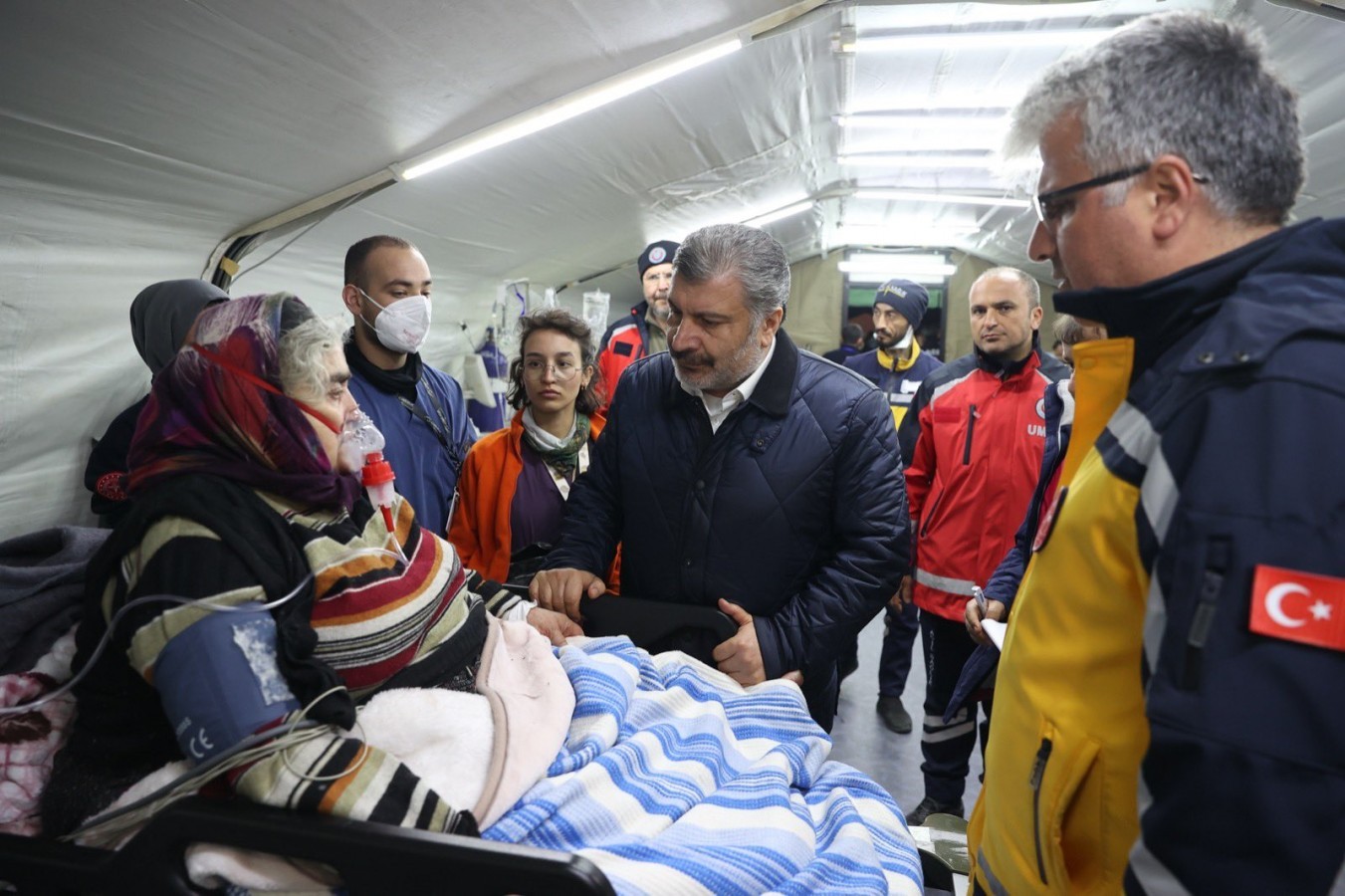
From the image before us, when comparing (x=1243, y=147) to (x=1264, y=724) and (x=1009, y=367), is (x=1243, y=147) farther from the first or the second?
(x=1009, y=367)

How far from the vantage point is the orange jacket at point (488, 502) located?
2.08 metres

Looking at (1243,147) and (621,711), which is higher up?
(1243,147)

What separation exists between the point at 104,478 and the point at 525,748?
1760 mm

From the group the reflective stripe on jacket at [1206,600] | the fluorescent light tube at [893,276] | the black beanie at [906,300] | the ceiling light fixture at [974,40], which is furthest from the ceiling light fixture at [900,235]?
the reflective stripe on jacket at [1206,600]

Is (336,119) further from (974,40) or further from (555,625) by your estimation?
(974,40)

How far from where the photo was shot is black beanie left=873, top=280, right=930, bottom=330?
4113 mm

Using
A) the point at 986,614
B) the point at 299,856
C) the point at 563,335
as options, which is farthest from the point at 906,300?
the point at 299,856

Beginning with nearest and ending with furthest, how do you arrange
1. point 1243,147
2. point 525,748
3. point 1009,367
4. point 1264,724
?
point 1264,724 → point 1243,147 → point 525,748 → point 1009,367

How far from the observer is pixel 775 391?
1.60m

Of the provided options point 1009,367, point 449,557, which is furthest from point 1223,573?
point 1009,367

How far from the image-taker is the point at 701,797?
104 cm

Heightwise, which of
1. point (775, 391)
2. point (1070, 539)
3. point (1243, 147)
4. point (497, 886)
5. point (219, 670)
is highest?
point (1243, 147)

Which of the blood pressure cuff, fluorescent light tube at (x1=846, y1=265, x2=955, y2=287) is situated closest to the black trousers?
the blood pressure cuff

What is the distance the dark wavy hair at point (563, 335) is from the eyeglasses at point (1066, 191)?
1.57 metres
